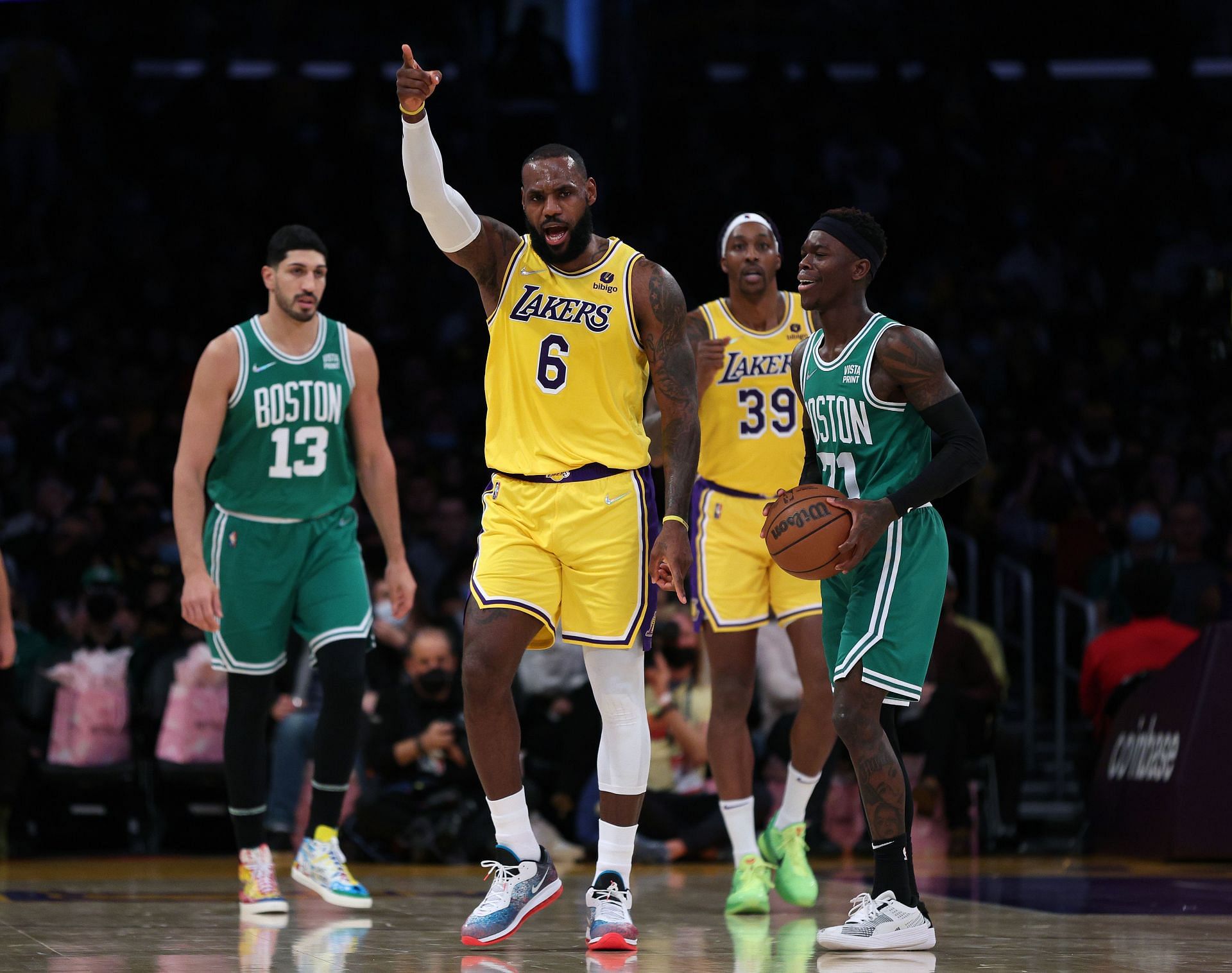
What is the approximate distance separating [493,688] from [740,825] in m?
1.77

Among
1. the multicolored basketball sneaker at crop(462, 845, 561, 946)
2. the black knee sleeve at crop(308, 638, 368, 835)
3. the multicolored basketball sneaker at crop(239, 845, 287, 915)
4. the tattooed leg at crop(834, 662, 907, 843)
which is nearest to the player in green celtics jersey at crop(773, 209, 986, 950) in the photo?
the tattooed leg at crop(834, 662, 907, 843)

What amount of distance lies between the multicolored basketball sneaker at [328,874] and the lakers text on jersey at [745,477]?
1.65 meters

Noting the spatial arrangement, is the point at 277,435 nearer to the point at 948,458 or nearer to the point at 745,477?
the point at 745,477

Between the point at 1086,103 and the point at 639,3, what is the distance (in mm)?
4850

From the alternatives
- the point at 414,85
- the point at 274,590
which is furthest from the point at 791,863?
→ the point at 414,85

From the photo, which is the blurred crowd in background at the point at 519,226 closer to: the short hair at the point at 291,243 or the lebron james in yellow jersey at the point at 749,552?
the lebron james in yellow jersey at the point at 749,552

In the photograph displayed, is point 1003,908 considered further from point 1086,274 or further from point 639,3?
point 639,3

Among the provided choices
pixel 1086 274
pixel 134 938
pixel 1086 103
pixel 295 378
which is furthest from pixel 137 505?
pixel 1086 103

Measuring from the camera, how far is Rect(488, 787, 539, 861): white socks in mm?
5566

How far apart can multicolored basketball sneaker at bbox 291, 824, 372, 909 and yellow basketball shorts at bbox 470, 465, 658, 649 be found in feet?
5.22

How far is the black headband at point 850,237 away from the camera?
585 centimetres

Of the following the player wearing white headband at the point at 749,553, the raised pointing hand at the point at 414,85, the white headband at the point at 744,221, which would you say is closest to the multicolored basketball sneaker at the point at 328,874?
the player wearing white headband at the point at 749,553

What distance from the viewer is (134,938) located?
5707 mm

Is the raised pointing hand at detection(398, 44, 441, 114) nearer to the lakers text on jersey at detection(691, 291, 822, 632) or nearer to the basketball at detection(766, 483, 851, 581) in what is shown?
the basketball at detection(766, 483, 851, 581)
